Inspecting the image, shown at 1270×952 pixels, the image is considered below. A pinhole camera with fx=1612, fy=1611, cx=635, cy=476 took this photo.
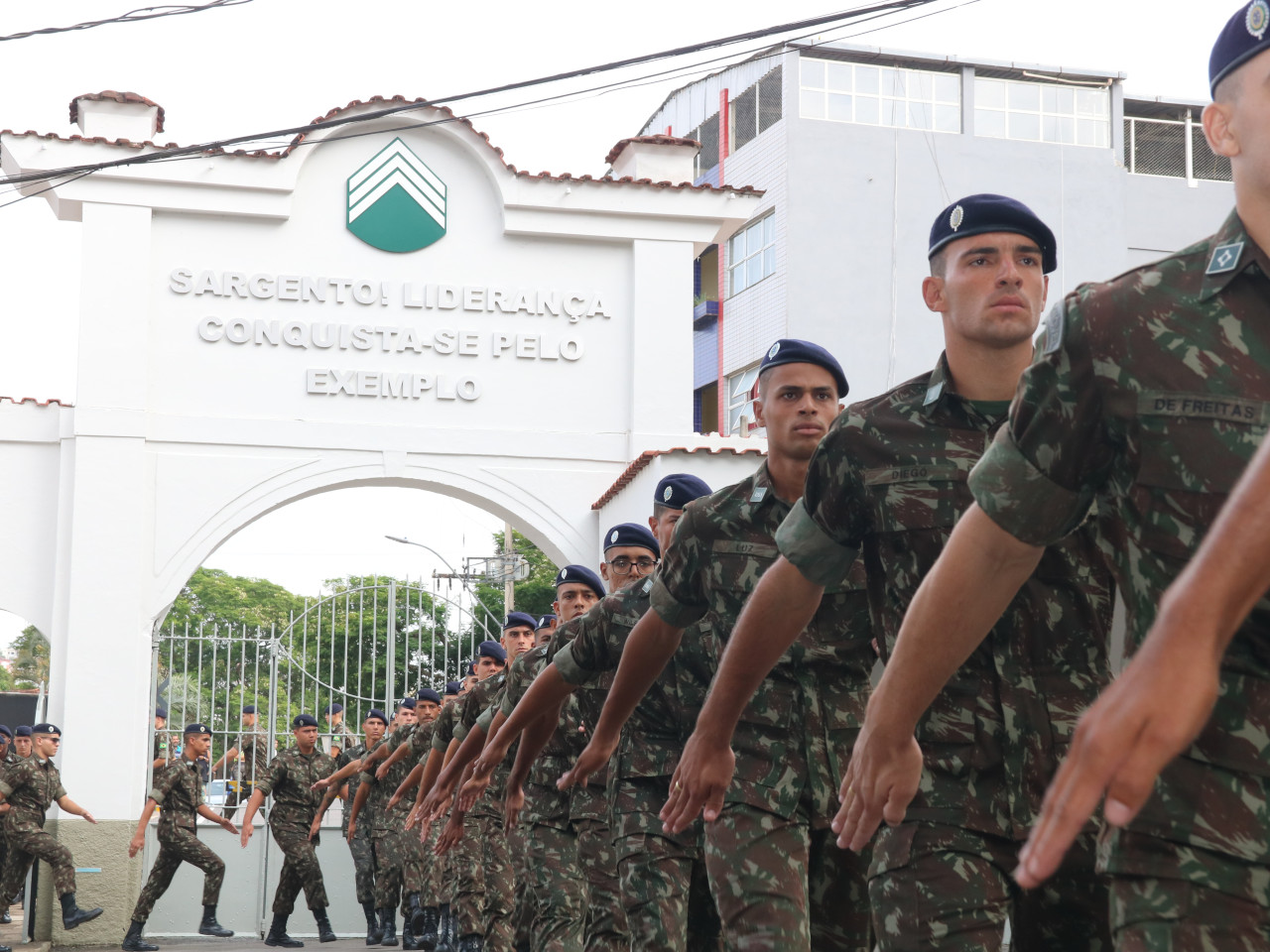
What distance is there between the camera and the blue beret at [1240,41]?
214cm

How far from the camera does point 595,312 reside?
17.1m

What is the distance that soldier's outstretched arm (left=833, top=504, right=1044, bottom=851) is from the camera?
2365 millimetres

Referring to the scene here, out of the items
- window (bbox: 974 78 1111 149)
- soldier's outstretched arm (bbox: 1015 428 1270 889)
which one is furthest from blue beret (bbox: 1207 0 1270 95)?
window (bbox: 974 78 1111 149)

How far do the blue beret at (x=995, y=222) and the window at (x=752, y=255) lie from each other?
30.1 meters

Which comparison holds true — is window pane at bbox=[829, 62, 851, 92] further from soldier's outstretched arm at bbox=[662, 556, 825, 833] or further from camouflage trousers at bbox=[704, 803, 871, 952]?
soldier's outstretched arm at bbox=[662, 556, 825, 833]

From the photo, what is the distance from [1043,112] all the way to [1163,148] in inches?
147

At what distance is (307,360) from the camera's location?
648 inches

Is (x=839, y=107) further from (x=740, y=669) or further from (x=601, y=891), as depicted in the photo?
(x=740, y=669)

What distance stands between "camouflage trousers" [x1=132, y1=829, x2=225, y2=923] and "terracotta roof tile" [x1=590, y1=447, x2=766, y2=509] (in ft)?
16.8

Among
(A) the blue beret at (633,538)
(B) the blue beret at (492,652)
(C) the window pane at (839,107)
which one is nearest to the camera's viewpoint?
(A) the blue beret at (633,538)

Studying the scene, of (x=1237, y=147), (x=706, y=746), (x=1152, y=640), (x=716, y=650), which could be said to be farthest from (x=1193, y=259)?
(x=716, y=650)

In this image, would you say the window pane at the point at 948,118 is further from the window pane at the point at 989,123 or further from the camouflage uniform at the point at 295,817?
the camouflage uniform at the point at 295,817

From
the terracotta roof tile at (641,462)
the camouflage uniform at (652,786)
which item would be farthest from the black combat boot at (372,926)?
the camouflage uniform at (652,786)

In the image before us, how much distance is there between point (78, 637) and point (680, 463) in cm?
610
